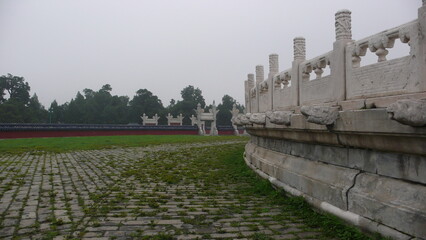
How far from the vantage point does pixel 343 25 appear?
476cm

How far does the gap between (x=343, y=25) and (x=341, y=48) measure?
1.09 feet

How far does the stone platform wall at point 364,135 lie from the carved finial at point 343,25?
0.01 m

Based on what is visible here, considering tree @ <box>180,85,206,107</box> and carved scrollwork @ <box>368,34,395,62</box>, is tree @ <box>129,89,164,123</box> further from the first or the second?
carved scrollwork @ <box>368,34,395,62</box>

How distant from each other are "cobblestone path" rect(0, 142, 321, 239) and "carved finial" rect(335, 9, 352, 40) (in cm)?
256

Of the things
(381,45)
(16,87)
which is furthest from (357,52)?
(16,87)

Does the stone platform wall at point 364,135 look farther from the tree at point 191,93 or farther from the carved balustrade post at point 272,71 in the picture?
the tree at point 191,93

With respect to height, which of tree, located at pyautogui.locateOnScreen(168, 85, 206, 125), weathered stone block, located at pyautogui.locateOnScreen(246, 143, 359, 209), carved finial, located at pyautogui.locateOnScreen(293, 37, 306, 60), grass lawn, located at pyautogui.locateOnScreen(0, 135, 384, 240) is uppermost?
tree, located at pyautogui.locateOnScreen(168, 85, 206, 125)

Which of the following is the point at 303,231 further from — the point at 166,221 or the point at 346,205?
the point at 166,221

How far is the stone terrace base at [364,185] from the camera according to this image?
320 centimetres

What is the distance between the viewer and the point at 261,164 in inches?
298

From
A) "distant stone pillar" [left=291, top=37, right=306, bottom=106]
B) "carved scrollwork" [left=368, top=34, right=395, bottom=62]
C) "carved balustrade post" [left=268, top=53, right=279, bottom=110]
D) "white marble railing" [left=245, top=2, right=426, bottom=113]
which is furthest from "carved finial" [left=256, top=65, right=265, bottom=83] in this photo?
"carved scrollwork" [left=368, top=34, right=395, bottom=62]

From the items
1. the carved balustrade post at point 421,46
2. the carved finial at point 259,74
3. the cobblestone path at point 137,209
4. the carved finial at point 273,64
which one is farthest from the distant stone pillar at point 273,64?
the carved balustrade post at point 421,46

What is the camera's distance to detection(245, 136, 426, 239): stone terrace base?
3.20 meters

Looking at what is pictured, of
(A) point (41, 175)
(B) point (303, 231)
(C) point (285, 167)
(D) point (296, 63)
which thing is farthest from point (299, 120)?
(A) point (41, 175)
